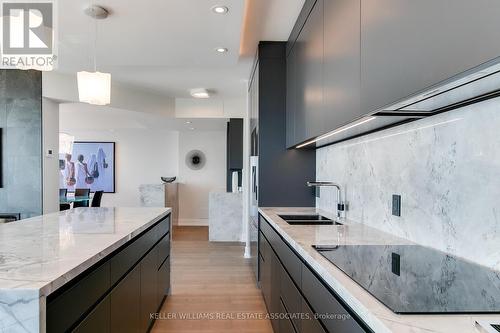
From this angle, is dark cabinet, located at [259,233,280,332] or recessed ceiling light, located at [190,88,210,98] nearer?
dark cabinet, located at [259,233,280,332]

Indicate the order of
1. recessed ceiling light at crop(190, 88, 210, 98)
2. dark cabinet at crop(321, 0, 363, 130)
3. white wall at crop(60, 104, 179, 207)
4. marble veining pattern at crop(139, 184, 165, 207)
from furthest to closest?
white wall at crop(60, 104, 179, 207)
marble veining pattern at crop(139, 184, 165, 207)
recessed ceiling light at crop(190, 88, 210, 98)
dark cabinet at crop(321, 0, 363, 130)

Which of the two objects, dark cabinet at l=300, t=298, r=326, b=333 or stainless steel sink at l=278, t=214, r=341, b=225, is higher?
stainless steel sink at l=278, t=214, r=341, b=225

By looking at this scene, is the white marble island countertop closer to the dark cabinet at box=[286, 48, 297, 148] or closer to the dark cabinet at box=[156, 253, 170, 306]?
the dark cabinet at box=[156, 253, 170, 306]

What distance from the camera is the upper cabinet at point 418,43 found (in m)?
0.77

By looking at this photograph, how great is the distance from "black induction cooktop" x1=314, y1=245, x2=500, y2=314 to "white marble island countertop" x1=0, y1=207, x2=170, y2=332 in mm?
961

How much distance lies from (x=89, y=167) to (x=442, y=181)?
845 cm

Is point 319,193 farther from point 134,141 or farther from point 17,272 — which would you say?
point 134,141

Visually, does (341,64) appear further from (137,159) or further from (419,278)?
(137,159)

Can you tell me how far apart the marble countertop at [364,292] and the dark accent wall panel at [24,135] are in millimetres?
4102

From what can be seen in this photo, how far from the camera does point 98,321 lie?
1376 mm

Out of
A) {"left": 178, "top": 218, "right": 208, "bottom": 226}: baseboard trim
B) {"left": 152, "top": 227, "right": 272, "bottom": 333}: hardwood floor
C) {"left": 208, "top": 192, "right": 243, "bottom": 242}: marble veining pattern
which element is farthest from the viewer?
{"left": 178, "top": 218, "right": 208, "bottom": 226}: baseboard trim

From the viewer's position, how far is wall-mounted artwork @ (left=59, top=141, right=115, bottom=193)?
26.8 feet

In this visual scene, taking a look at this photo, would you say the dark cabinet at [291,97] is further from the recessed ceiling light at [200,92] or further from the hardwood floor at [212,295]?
the recessed ceiling light at [200,92]

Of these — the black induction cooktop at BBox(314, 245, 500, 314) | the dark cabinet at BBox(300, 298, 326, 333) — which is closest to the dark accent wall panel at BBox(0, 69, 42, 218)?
the dark cabinet at BBox(300, 298, 326, 333)
